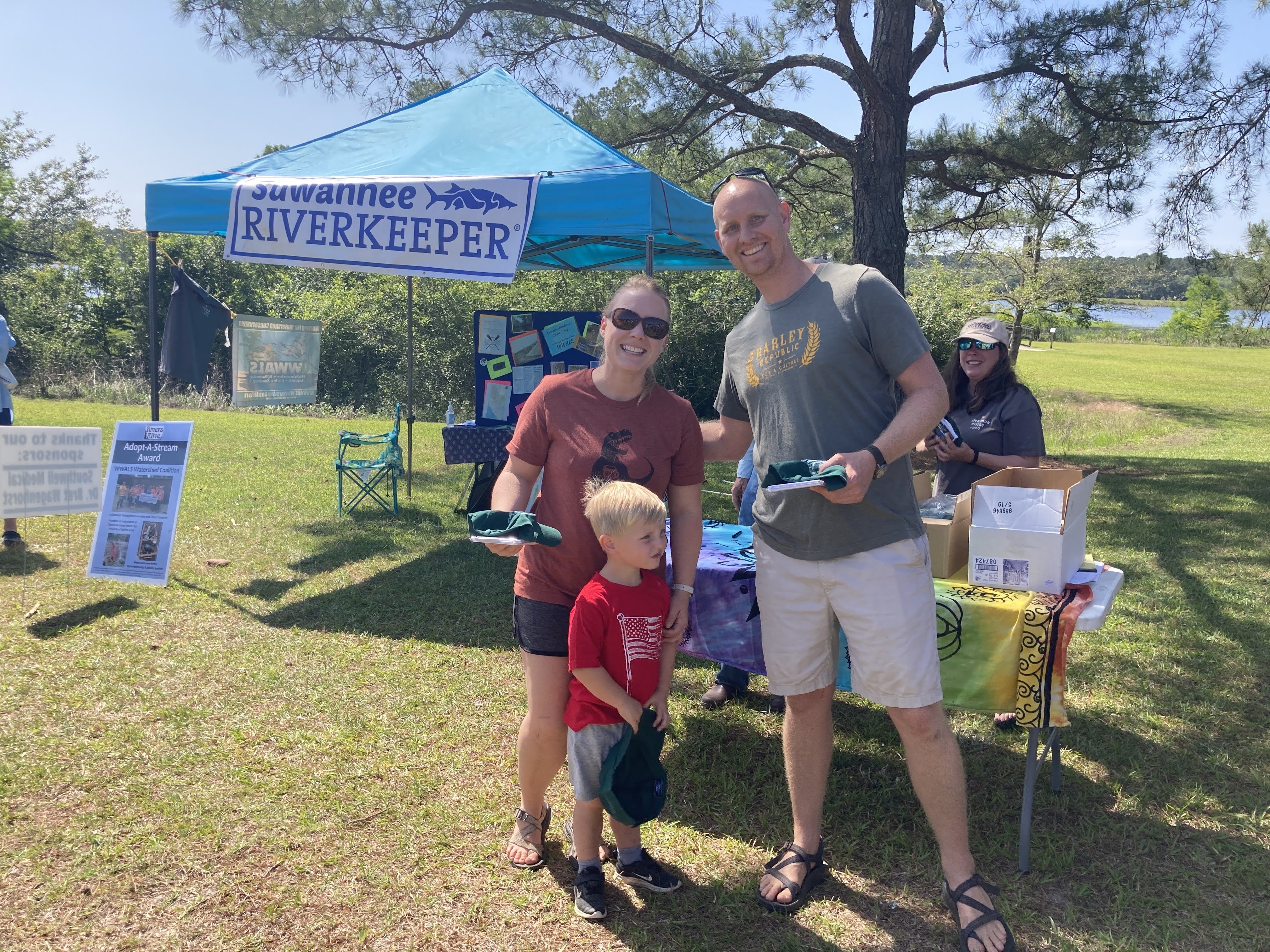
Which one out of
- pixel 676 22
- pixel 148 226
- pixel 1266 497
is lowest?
pixel 1266 497

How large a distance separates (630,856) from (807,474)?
1290mm

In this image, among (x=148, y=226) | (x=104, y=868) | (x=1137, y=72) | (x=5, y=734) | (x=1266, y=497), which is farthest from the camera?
(x=1266, y=497)

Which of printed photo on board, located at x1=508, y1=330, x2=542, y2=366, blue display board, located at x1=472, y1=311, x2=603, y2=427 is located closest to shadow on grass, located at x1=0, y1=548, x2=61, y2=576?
blue display board, located at x1=472, y1=311, x2=603, y2=427

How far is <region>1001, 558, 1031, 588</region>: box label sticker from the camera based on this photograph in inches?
102

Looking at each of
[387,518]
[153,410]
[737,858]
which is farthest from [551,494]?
[387,518]

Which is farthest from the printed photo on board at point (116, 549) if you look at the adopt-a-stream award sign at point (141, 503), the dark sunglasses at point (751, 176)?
the dark sunglasses at point (751, 176)

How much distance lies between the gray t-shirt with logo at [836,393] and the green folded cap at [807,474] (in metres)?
0.19

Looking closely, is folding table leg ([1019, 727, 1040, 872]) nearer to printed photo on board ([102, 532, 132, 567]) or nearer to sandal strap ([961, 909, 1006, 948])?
sandal strap ([961, 909, 1006, 948])

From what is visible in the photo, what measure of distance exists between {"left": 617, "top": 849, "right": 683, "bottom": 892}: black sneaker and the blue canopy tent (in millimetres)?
2846

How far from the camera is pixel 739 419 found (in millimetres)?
2619

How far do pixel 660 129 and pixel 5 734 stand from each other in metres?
7.93

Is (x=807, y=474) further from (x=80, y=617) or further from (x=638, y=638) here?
(x=80, y=617)

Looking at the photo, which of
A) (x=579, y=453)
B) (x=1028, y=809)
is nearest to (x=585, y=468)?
(x=579, y=453)

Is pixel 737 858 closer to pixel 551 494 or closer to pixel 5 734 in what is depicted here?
pixel 551 494
